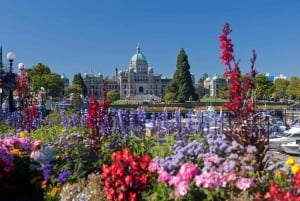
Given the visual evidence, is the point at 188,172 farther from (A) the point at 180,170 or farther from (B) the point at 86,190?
(B) the point at 86,190

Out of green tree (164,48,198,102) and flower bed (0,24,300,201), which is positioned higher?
green tree (164,48,198,102)

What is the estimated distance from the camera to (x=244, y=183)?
4379 millimetres

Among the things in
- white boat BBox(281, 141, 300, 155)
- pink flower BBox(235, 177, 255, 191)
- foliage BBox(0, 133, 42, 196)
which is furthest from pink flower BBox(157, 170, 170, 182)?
white boat BBox(281, 141, 300, 155)

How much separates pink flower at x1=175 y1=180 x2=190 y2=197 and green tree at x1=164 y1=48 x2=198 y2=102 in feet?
264

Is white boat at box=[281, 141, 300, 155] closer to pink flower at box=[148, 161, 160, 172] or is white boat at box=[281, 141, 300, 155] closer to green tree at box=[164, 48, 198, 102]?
pink flower at box=[148, 161, 160, 172]

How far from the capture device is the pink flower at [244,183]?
4363 millimetres

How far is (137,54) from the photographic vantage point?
17400 cm

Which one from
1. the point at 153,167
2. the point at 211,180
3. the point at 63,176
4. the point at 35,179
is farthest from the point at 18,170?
the point at 211,180

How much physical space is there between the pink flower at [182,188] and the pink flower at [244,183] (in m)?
0.56

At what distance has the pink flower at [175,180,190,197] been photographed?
177 inches

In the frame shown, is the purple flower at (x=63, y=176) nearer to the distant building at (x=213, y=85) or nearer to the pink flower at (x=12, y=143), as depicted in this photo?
the pink flower at (x=12, y=143)

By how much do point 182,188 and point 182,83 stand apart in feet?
270

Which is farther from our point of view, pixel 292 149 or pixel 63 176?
pixel 292 149

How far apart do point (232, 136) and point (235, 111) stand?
0.33 meters
